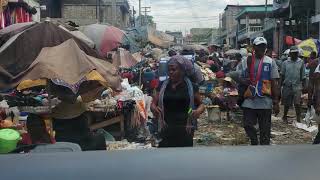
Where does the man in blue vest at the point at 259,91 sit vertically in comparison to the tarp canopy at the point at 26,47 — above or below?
below

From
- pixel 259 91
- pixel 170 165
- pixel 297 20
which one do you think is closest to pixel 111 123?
pixel 259 91

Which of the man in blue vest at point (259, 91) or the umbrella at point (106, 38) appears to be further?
the umbrella at point (106, 38)

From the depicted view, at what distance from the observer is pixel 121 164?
211 cm

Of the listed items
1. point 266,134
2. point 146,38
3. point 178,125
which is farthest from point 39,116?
point 146,38

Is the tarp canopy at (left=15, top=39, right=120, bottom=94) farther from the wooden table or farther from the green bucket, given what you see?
the wooden table

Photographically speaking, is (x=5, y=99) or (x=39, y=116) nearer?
(x=39, y=116)

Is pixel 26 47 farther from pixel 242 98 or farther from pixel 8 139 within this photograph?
pixel 242 98

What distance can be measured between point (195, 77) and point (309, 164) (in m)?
3.22

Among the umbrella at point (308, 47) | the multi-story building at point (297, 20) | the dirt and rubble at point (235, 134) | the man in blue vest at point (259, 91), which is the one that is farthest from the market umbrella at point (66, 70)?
Answer: the multi-story building at point (297, 20)

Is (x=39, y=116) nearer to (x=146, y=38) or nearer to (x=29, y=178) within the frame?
(x=29, y=178)

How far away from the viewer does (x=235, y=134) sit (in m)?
10.0

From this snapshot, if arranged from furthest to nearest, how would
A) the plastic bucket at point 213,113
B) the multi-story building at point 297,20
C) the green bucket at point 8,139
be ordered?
the multi-story building at point 297,20, the plastic bucket at point 213,113, the green bucket at point 8,139

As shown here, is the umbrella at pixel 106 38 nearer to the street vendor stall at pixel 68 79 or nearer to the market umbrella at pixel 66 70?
the street vendor stall at pixel 68 79

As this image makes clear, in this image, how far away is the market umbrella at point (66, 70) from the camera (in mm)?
5164
